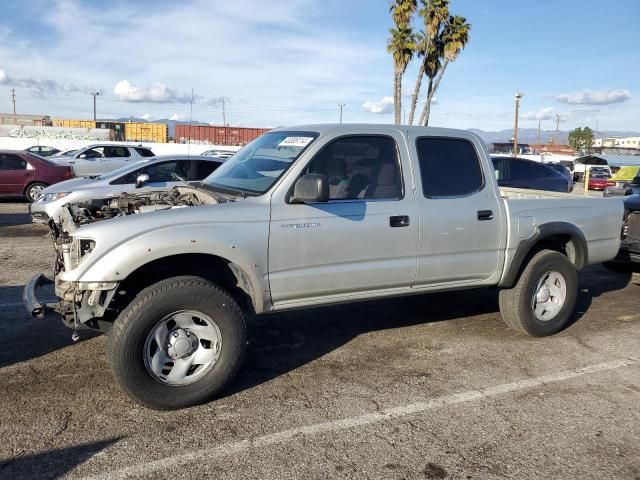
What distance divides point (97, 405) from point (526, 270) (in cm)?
376

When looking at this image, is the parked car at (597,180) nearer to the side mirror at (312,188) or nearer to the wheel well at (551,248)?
the wheel well at (551,248)

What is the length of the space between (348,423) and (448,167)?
2.37 m

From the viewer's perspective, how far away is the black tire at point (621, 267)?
8211 mm

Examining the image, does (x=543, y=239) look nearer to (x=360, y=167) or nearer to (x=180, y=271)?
(x=360, y=167)

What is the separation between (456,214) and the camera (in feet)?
16.0

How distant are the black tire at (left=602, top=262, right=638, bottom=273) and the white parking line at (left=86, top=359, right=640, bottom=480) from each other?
3697 mm

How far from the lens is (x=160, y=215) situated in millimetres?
3793

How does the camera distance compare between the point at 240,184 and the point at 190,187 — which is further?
the point at 190,187

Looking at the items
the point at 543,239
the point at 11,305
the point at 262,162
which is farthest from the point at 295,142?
the point at 11,305

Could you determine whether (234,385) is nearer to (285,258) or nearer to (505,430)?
(285,258)

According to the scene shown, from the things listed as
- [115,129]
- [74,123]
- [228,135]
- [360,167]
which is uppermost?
[74,123]

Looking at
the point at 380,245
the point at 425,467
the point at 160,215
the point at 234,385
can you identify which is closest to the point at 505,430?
the point at 425,467

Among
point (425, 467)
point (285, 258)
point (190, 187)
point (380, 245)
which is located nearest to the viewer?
point (425, 467)

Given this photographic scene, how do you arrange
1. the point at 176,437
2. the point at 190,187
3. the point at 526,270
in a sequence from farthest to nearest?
the point at 526,270, the point at 190,187, the point at 176,437
